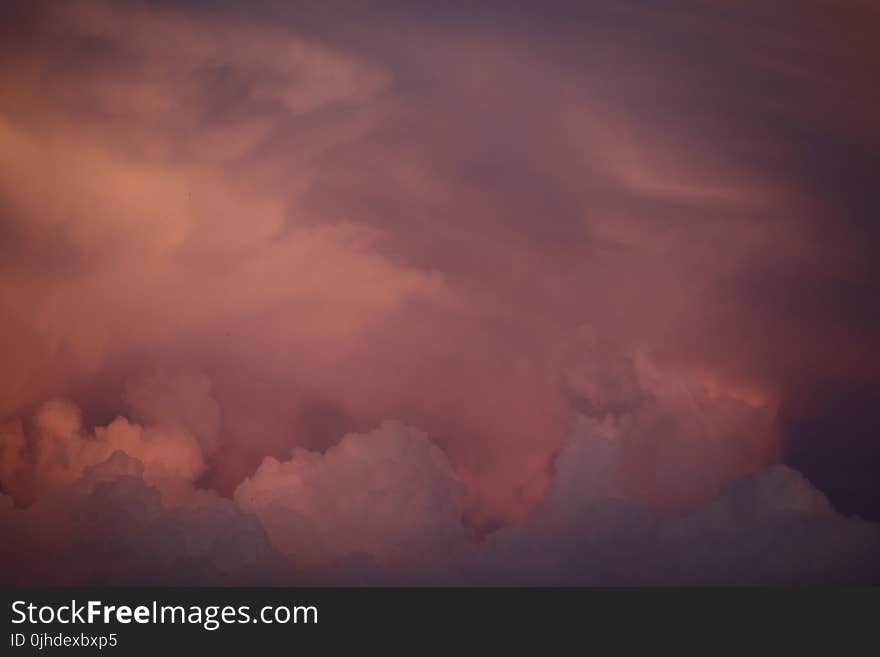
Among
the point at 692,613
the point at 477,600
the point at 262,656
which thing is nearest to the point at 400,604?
the point at 477,600

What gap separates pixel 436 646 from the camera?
93.9 metres

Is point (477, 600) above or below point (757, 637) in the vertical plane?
above

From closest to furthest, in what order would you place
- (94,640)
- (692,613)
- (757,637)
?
(94,640) → (757,637) → (692,613)

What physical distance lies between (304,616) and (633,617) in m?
27.8

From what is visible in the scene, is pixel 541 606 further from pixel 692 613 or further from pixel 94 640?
pixel 94 640

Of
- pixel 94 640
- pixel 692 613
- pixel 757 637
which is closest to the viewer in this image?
pixel 94 640

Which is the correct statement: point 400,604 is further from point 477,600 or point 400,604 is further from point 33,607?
point 33,607

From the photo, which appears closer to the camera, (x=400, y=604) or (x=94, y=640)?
(x=94, y=640)

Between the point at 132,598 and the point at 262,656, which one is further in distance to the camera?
the point at 132,598

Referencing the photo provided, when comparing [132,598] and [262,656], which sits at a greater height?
[132,598]

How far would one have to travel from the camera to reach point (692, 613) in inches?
4006

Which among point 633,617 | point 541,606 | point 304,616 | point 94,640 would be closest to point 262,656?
point 304,616

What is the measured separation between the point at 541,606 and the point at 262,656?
82.0 feet

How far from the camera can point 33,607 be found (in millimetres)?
92188
